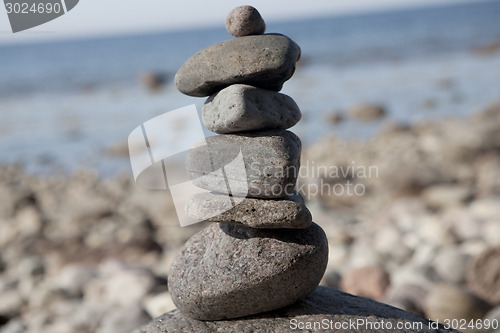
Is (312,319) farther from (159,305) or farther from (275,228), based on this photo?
(159,305)

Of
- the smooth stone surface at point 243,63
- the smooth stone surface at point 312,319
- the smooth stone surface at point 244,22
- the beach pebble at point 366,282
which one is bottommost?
the beach pebble at point 366,282

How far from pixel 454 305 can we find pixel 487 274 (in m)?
0.77

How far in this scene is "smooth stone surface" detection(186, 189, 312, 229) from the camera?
282cm

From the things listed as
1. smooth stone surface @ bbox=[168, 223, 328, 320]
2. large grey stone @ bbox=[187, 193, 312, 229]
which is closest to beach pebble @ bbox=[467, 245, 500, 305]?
smooth stone surface @ bbox=[168, 223, 328, 320]

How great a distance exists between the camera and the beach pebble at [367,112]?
1470 cm

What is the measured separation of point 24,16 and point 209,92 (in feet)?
8.09

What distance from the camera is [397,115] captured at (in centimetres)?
1473

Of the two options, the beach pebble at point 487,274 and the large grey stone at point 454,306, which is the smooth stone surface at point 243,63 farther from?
the beach pebble at point 487,274

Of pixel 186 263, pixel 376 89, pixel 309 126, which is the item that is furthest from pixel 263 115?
pixel 376 89

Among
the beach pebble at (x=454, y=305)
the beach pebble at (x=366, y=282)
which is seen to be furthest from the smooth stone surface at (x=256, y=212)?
the beach pebble at (x=366, y=282)

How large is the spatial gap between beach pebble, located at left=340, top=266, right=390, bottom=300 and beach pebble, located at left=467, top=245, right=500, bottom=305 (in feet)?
2.49

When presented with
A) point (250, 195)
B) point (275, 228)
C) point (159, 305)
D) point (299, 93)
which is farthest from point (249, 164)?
point (299, 93)

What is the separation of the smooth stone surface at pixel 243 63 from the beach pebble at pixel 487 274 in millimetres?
2998

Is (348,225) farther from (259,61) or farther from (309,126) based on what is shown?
(309,126)
